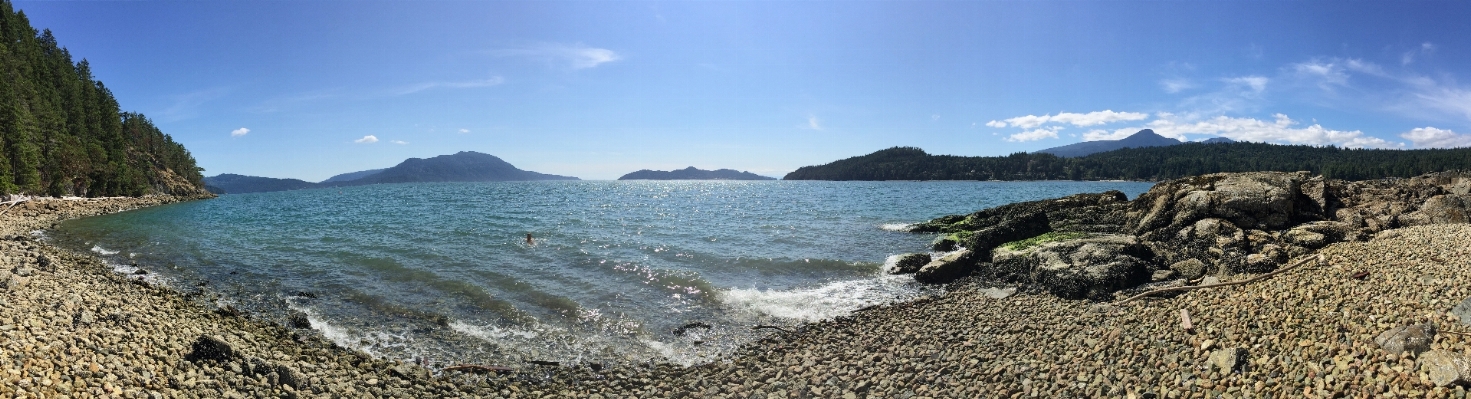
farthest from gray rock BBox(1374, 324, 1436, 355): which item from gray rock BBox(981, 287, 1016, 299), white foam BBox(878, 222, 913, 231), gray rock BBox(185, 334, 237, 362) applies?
white foam BBox(878, 222, 913, 231)

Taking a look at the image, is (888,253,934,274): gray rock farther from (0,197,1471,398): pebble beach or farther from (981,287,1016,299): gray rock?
(0,197,1471,398): pebble beach

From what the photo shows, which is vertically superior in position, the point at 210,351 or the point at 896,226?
the point at 210,351

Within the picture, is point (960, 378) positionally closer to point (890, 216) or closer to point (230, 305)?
point (230, 305)

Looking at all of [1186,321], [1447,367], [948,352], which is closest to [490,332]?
[948,352]

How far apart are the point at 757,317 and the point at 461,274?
1347 cm

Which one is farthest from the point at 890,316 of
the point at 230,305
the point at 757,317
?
the point at 230,305

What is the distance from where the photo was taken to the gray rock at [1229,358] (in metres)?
8.86

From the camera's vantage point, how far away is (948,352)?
1202 centimetres

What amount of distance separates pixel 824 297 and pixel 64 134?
10502 cm

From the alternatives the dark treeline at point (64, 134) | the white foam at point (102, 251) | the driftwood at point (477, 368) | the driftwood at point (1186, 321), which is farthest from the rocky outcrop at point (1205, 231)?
the dark treeline at point (64, 134)

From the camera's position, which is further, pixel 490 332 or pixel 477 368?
pixel 490 332

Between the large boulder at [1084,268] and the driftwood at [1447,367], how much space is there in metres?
7.33

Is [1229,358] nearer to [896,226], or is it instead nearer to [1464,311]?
[1464,311]

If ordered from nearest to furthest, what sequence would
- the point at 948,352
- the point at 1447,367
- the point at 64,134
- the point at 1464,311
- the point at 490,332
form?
the point at 1447,367
the point at 1464,311
the point at 948,352
the point at 490,332
the point at 64,134
